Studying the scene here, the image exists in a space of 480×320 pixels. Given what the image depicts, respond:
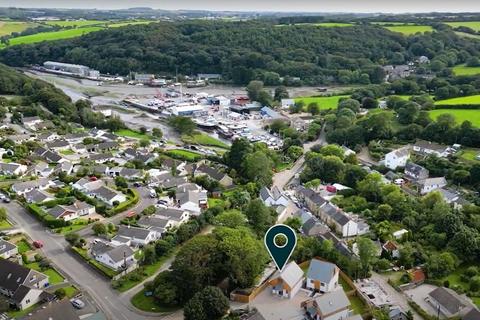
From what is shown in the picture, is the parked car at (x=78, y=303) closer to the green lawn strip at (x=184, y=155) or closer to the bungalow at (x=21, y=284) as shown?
the bungalow at (x=21, y=284)

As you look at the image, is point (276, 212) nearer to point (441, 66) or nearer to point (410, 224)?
point (410, 224)

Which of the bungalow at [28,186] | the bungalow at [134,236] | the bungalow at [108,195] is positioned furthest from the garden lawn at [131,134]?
the bungalow at [134,236]

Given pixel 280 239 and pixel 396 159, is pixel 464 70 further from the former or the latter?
pixel 280 239

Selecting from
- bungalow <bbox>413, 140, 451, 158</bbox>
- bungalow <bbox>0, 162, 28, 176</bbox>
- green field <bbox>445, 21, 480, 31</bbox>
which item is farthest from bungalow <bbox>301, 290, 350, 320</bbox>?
green field <bbox>445, 21, 480, 31</bbox>

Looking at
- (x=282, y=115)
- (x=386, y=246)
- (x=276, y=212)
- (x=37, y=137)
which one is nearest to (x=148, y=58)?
(x=282, y=115)

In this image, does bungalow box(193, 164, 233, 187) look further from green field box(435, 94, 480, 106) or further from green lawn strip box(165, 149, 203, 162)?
green field box(435, 94, 480, 106)

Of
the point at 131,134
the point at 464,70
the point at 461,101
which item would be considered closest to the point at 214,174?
the point at 131,134
